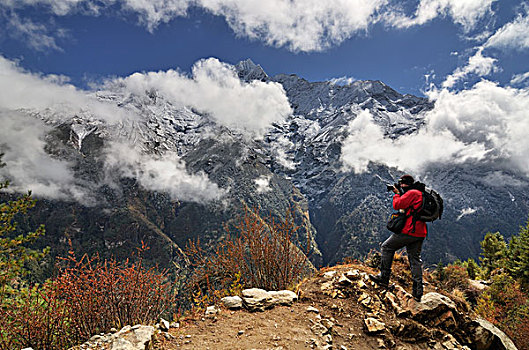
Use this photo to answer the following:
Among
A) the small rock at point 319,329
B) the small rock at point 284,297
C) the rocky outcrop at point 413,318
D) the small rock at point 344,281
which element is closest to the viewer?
the small rock at point 319,329

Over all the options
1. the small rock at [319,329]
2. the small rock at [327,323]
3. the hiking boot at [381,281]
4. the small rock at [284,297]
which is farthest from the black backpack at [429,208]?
the small rock at [284,297]

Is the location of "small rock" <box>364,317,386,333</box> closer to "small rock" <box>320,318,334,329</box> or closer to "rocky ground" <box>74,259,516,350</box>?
"rocky ground" <box>74,259,516,350</box>

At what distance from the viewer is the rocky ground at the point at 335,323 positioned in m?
4.57

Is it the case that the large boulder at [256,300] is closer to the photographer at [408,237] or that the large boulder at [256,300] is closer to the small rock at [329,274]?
the small rock at [329,274]

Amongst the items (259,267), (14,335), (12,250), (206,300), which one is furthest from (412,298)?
(12,250)

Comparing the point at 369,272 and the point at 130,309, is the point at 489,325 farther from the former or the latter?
the point at 130,309

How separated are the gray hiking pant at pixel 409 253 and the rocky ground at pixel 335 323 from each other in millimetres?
320

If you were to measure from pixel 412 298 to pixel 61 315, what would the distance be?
273 inches

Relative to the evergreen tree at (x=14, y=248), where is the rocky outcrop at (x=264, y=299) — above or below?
below

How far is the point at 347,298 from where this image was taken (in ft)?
20.2

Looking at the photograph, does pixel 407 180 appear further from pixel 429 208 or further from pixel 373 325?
pixel 373 325

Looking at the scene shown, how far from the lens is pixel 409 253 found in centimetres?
655

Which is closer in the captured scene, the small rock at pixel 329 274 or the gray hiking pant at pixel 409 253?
the gray hiking pant at pixel 409 253

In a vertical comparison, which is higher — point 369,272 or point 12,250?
point 12,250
